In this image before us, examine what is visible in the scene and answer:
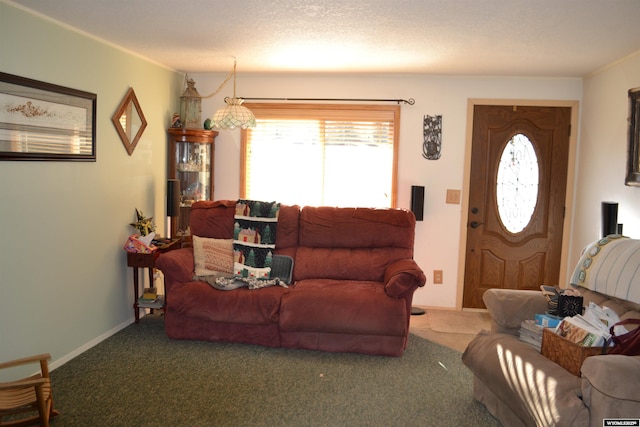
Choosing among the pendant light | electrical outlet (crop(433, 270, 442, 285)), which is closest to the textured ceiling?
the pendant light

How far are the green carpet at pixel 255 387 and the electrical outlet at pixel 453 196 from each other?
166 centimetres

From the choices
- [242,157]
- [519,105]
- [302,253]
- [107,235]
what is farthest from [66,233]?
[519,105]

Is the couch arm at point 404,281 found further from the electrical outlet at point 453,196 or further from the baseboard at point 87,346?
the baseboard at point 87,346

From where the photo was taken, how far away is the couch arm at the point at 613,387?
1.98 metres

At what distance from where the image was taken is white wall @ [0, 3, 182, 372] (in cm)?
309

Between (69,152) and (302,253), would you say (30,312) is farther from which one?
(302,253)

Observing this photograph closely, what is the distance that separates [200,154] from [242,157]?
44 centimetres

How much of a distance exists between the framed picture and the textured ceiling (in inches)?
18.4

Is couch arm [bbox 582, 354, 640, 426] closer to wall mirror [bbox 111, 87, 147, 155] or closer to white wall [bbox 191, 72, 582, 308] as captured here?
white wall [bbox 191, 72, 582, 308]

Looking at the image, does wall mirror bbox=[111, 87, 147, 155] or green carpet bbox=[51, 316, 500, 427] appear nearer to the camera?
green carpet bbox=[51, 316, 500, 427]

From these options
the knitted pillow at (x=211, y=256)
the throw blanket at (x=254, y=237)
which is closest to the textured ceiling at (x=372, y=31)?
the throw blanket at (x=254, y=237)

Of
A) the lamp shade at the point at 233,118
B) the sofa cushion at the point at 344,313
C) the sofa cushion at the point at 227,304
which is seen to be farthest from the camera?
the lamp shade at the point at 233,118

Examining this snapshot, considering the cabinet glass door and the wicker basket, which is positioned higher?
the cabinet glass door

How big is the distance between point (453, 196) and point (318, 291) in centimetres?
201
